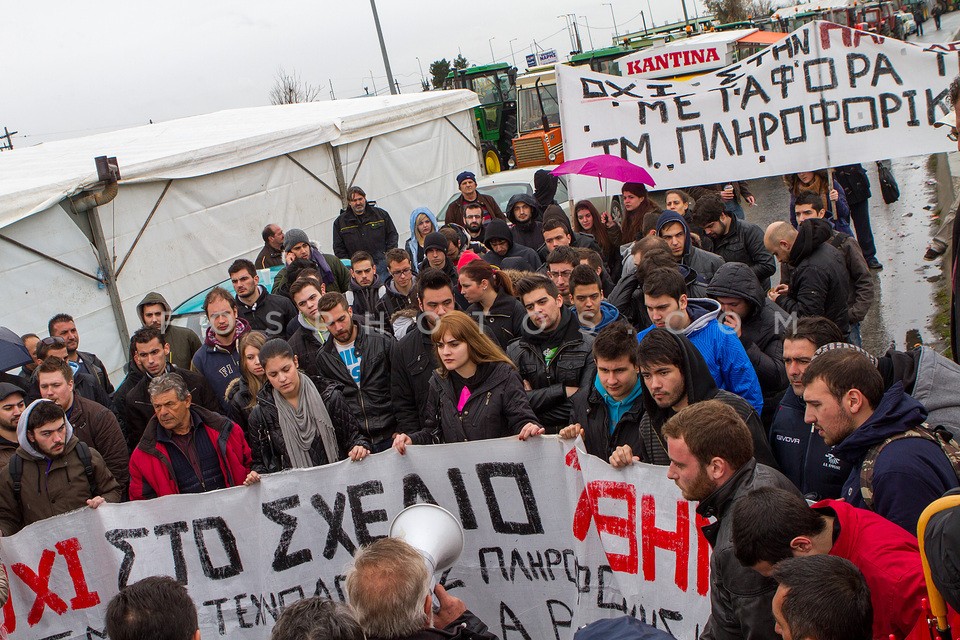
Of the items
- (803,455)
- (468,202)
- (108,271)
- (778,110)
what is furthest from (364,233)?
(803,455)

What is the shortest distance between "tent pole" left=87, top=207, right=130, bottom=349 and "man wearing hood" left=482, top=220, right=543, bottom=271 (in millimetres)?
5706

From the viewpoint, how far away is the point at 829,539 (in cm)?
270

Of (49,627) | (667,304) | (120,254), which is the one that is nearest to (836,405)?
(667,304)

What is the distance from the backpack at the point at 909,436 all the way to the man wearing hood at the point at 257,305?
204 inches

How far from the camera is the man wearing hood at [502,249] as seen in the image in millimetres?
7891

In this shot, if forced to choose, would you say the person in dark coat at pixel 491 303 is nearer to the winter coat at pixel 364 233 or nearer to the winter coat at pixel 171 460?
the winter coat at pixel 171 460

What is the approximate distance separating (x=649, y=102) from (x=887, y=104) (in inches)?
76.6

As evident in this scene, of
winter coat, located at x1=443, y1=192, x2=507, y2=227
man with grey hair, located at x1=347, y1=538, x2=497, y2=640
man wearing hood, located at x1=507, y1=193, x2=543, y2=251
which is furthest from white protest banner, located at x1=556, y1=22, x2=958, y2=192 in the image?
man with grey hair, located at x1=347, y1=538, x2=497, y2=640

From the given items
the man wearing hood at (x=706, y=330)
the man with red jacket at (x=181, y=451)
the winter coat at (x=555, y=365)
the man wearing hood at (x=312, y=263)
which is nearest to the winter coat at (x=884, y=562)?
the man wearing hood at (x=706, y=330)

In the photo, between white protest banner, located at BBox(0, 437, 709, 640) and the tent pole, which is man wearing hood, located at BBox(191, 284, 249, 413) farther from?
the tent pole

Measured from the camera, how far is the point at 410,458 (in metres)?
4.84

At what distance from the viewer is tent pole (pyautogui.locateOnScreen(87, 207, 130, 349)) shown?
36.9ft

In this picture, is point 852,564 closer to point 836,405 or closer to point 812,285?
point 836,405

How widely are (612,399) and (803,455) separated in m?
0.89
